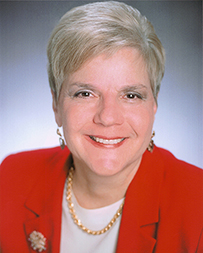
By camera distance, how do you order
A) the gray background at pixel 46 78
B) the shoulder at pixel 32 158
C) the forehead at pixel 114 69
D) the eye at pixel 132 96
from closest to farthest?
the forehead at pixel 114 69 → the eye at pixel 132 96 → the gray background at pixel 46 78 → the shoulder at pixel 32 158

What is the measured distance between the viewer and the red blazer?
1.76 metres

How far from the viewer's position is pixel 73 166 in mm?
2264

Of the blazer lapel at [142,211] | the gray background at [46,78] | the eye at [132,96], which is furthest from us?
the gray background at [46,78]

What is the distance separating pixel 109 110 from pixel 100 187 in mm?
583

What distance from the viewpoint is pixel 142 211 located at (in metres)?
1.86

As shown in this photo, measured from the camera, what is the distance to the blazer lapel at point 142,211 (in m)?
1.80

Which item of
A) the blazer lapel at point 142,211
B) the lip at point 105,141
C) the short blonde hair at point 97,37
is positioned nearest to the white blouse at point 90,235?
the blazer lapel at point 142,211

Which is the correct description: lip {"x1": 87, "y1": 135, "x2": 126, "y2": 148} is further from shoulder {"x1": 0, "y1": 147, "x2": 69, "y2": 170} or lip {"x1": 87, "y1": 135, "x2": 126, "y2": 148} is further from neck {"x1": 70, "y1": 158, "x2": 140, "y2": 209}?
shoulder {"x1": 0, "y1": 147, "x2": 69, "y2": 170}

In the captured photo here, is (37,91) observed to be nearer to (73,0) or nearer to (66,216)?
(73,0)

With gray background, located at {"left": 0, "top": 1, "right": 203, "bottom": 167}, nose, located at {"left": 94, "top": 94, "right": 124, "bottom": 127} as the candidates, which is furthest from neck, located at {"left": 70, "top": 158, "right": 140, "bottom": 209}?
gray background, located at {"left": 0, "top": 1, "right": 203, "bottom": 167}

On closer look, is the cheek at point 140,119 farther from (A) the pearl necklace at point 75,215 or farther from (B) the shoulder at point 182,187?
(A) the pearl necklace at point 75,215

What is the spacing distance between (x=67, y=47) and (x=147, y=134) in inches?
25.3

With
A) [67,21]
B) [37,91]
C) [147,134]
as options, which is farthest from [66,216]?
[67,21]

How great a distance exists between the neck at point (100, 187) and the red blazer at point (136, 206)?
0.24 ft
